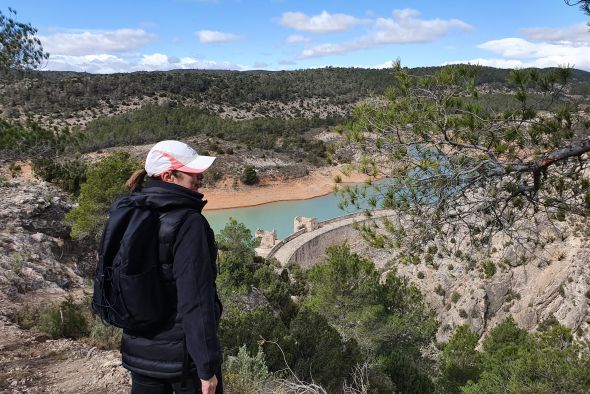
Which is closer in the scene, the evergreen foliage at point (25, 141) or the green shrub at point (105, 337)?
the green shrub at point (105, 337)

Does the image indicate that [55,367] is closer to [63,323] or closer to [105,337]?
[105,337]

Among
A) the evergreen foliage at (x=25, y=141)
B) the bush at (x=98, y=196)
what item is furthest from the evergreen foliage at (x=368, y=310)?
the evergreen foliage at (x=25, y=141)

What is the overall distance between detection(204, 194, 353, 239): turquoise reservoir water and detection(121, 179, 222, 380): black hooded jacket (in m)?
26.3

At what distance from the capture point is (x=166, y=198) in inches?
74.9

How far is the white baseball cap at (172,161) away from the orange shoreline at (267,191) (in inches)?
1210

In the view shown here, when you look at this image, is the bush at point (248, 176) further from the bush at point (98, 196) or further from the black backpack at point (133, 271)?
the black backpack at point (133, 271)

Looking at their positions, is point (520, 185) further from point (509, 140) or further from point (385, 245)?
point (385, 245)

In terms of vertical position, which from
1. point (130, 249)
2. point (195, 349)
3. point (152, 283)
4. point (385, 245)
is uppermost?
point (130, 249)

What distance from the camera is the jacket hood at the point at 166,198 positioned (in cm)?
189

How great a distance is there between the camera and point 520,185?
3.91 m

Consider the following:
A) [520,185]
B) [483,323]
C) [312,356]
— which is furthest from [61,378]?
[483,323]

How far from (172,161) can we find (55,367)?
10.6ft

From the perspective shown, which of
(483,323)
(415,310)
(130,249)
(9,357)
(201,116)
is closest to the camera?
(130,249)

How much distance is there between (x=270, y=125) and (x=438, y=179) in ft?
155
